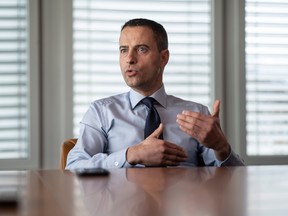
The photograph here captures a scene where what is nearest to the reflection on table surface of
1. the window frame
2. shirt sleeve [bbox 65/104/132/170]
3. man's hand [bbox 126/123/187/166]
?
man's hand [bbox 126/123/187/166]

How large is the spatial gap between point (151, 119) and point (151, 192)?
3.47 feet

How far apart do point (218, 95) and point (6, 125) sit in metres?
1.26

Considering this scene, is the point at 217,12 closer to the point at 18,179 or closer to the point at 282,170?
the point at 282,170

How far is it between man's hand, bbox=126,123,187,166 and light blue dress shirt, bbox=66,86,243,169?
285 millimetres

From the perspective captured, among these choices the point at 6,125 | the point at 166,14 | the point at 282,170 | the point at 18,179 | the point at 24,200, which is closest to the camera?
the point at 24,200

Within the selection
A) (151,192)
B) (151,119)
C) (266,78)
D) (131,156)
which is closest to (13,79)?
(151,119)

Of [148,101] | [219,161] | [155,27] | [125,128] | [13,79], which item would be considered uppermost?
[155,27]

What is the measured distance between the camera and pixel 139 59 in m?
2.14

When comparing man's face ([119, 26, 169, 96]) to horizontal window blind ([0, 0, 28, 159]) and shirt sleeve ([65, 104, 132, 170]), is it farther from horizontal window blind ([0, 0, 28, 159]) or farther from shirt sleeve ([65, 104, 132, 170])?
horizontal window blind ([0, 0, 28, 159])

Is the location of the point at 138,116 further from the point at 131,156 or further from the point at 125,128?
the point at 131,156

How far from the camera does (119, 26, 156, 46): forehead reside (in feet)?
7.04

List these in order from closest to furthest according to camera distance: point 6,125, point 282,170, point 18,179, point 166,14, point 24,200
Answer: point 24,200
point 18,179
point 282,170
point 6,125
point 166,14

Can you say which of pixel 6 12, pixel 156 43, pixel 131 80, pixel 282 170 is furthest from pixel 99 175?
pixel 6 12

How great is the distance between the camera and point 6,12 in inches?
106
